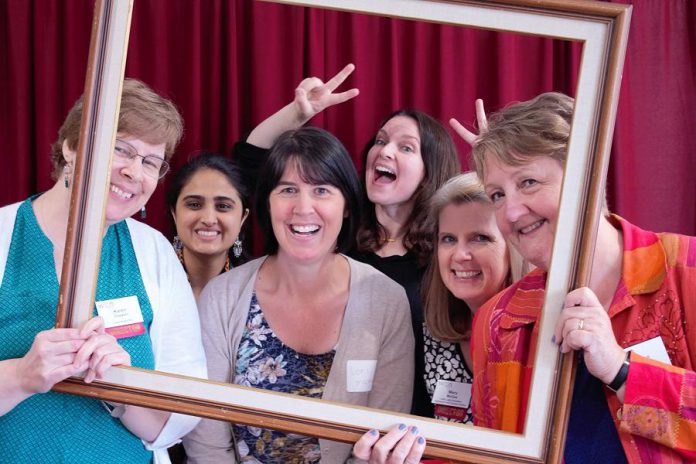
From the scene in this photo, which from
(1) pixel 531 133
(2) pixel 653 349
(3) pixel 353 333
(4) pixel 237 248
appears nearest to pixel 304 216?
(4) pixel 237 248

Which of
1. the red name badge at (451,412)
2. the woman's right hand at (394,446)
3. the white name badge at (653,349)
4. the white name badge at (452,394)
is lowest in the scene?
the woman's right hand at (394,446)

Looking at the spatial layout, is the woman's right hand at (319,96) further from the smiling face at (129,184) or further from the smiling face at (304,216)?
the smiling face at (129,184)

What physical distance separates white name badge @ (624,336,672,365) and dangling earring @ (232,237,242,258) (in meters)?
0.88

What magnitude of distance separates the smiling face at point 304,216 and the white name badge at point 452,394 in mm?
410

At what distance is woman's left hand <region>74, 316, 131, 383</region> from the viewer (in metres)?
1.50

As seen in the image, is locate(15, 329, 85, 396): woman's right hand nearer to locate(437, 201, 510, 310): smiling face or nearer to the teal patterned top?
the teal patterned top

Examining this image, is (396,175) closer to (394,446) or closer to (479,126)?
(479,126)

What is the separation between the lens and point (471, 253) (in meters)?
1.58

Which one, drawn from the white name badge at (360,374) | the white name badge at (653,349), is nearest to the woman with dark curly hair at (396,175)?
the white name badge at (360,374)

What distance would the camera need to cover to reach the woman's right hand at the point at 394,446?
4.74ft

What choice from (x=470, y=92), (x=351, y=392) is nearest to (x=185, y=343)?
(x=351, y=392)

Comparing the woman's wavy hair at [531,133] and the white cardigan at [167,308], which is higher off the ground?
the woman's wavy hair at [531,133]

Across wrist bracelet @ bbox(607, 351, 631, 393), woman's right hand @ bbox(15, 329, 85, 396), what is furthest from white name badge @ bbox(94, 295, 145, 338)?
wrist bracelet @ bbox(607, 351, 631, 393)

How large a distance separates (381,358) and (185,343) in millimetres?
465
